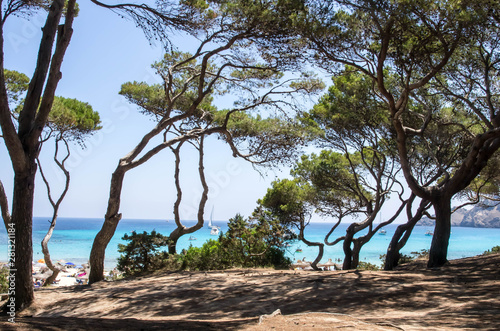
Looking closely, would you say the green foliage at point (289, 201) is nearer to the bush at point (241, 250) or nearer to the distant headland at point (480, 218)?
the bush at point (241, 250)

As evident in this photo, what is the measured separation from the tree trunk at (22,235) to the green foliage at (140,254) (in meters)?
3.13

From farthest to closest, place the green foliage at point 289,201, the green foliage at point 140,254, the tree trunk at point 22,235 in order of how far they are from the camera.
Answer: the green foliage at point 289,201
the green foliage at point 140,254
the tree trunk at point 22,235

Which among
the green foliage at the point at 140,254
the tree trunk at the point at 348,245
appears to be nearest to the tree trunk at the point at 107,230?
the green foliage at the point at 140,254

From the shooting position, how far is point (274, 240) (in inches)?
442

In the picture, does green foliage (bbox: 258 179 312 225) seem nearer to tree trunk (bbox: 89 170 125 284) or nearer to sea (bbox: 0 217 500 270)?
sea (bbox: 0 217 500 270)

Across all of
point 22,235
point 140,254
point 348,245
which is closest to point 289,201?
point 348,245

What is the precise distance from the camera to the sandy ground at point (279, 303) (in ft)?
11.4

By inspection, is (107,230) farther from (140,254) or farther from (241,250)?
(241,250)

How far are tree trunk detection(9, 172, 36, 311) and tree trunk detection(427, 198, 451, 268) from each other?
753cm

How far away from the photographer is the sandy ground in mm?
3463

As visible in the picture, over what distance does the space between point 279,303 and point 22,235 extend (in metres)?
3.85

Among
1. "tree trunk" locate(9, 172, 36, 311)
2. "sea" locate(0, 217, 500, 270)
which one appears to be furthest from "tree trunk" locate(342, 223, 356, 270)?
"tree trunk" locate(9, 172, 36, 311)

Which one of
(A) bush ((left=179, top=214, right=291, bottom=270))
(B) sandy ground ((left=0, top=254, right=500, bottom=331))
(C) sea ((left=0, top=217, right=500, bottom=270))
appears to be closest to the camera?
(B) sandy ground ((left=0, top=254, right=500, bottom=331))

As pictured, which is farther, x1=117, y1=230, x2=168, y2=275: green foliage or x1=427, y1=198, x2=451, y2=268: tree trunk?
x1=117, y1=230, x2=168, y2=275: green foliage
